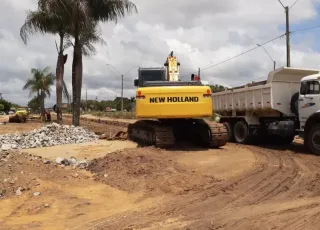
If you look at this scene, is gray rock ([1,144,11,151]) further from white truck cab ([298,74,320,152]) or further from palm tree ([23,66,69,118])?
palm tree ([23,66,69,118])

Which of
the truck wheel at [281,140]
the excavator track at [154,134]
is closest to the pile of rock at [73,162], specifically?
the excavator track at [154,134]

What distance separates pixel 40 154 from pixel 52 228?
7.06m

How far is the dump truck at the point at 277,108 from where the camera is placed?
43.8ft

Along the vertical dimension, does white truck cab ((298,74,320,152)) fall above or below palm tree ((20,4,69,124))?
below

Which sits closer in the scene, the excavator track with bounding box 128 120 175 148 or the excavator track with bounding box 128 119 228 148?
the excavator track with bounding box 128 120 175 148

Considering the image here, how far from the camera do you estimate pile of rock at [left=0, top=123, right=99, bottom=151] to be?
15.2 meters

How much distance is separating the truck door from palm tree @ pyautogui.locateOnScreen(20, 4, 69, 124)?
43.8 feet

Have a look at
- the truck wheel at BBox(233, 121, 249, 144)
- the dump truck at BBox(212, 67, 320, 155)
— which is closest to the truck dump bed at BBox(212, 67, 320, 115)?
the dump truck at BBox(212, 67, 320, 155)

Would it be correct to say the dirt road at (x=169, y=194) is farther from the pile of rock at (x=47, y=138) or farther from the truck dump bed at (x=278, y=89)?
the pile of rock at (x=47, y=138)

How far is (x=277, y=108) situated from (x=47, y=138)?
29.1ft

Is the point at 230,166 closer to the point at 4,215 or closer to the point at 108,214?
the point at 108,214

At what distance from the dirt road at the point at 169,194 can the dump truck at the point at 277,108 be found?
2322mm

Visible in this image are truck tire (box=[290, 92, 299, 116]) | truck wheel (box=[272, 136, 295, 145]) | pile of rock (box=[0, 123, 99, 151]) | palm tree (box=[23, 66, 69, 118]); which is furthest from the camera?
palm tree (box=[23, 66, 69, 118])

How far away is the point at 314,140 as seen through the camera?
13.2 meters
